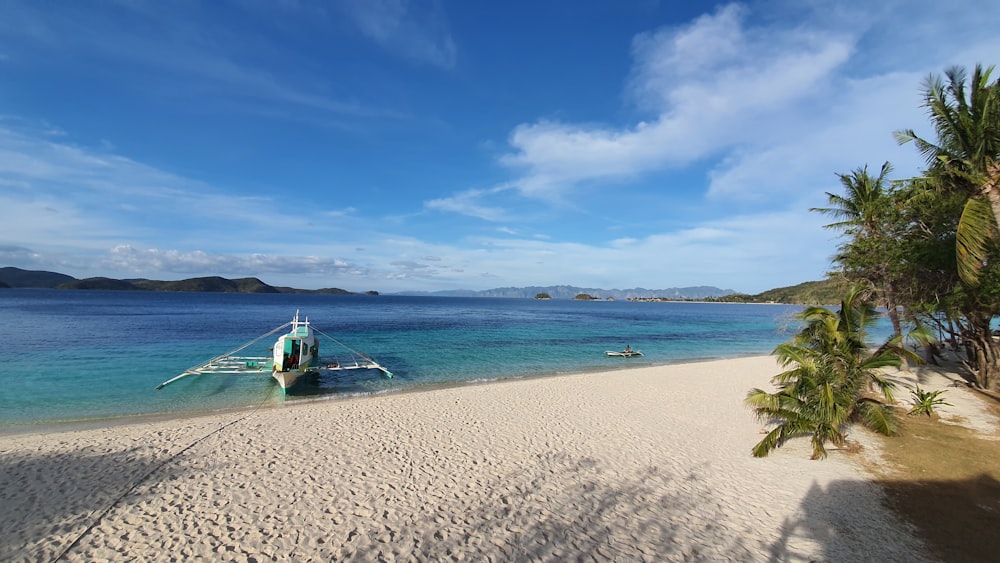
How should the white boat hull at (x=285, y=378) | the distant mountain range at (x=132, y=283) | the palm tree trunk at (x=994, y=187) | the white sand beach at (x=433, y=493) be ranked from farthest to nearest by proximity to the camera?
the distant mountain range at (x=132, y=283)
the white boat hull at (x=285, y=378)
the palm tree trunk at (x=994, y=187)
the white sand beach at (x=433, y=493)

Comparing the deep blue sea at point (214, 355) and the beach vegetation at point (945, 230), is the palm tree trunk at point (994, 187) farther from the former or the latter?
the deep blue sea at point (214, 355)

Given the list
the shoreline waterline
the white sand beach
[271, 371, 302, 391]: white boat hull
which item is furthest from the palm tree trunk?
[271, 371, 302, 391]: white boat hull

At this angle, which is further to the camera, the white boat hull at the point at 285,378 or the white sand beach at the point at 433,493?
the white boat hull at the point at 285,378

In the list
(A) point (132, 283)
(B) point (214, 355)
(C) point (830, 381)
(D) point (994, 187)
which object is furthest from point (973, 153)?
(A) point (132, 283)

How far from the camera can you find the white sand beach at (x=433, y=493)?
5.39 meters

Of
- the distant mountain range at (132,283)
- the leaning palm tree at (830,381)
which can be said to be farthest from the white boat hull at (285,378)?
the distant mountain range at (132,283)

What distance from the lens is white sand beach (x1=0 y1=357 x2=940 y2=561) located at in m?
5.39

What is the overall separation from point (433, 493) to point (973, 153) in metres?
13.6

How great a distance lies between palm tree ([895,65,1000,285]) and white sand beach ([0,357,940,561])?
5181mm

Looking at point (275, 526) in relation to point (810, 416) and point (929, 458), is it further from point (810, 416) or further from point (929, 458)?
point (929, 458)

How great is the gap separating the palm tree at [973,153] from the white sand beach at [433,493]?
204 inches

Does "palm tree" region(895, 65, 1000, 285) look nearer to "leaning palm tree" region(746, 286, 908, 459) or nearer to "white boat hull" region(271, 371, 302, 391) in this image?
"leaning palm tree" region(746, 286, 908, 459)

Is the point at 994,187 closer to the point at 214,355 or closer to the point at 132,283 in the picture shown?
the point at 214,355

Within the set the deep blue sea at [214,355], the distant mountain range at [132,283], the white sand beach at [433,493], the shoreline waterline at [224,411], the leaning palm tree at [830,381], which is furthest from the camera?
the distant mountain range at [132,283]
